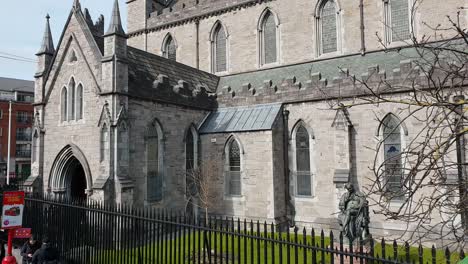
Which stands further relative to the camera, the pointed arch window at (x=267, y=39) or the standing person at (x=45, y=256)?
the pointed arch window at (x=267, y=39)

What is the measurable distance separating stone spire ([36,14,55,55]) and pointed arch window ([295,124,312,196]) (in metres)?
→ 12.1

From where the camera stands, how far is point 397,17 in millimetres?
17828

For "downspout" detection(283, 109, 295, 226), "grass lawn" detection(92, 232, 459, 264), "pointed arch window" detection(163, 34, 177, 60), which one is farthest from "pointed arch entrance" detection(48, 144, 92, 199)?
"pointed arch window" detection(163, 34, 177, 60)

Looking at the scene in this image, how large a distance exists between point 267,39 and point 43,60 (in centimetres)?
1206

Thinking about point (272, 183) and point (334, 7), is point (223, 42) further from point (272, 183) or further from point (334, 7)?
point (272, 183)

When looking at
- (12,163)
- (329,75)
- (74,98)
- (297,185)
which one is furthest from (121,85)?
(12,163)

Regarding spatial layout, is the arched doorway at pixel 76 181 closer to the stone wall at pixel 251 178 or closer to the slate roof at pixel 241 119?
the stone wall at pixel 251 178

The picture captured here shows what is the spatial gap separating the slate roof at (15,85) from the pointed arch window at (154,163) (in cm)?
4665

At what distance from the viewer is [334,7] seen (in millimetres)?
19078

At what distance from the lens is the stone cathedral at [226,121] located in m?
13.6

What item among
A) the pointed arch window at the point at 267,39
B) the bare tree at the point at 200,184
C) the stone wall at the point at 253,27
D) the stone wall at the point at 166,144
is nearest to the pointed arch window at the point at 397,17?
the stone wall at the point at 253,27

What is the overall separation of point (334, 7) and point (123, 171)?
14020mm

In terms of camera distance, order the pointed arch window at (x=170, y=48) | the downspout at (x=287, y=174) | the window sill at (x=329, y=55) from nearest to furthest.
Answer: the downspout at (x=287, y=174)
the window sill at (x=329, y=55)
the pointed arch window at (x=170, y=48)

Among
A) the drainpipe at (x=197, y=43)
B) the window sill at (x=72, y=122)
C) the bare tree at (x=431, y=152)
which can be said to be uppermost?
the drainpipe at (x=197, y=43)
